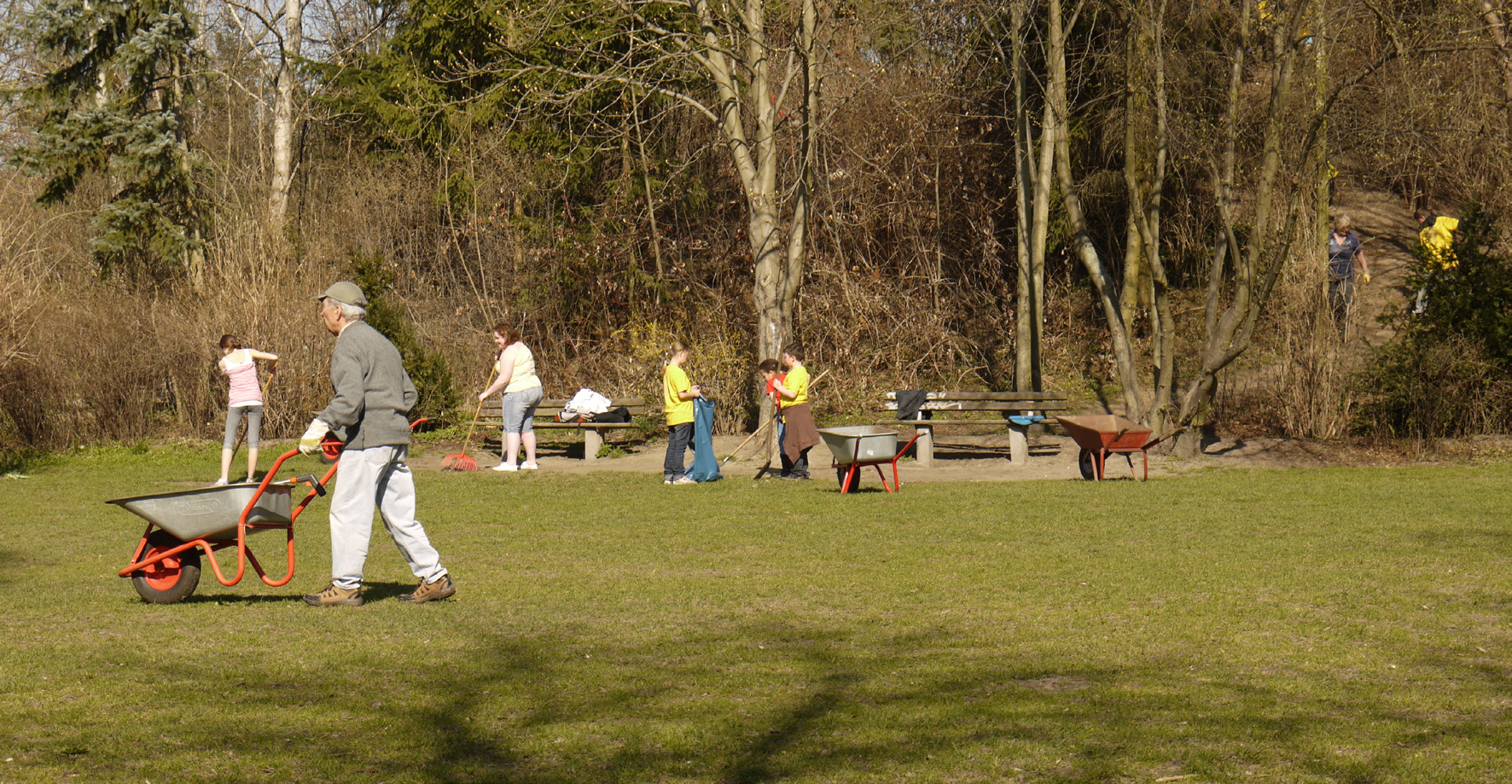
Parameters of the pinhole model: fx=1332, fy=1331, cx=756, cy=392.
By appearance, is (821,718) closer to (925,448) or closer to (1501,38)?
(925,448)

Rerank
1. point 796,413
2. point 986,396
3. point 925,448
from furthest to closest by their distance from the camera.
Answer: point 986,396, point 925,448, point 796,413

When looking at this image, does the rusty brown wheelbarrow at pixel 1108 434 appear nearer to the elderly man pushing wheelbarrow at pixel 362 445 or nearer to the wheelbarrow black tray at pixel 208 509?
the elderly man pushing wheelbarrow at pixel 362 445

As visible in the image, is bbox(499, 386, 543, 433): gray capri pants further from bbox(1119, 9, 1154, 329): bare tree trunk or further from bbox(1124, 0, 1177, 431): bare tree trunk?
bbox(1119, 9, 1154, 329): bare tree trunk

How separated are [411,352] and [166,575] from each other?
12.5 meters

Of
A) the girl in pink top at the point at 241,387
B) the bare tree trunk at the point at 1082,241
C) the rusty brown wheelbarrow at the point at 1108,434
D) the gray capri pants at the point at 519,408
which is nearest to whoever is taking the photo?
the rusty brown wheelbarrow at the point at 1108,434

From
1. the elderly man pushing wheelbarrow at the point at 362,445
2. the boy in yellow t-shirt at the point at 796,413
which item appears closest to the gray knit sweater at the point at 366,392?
the elderly man pushing wheelbarrow at the point at 362,445

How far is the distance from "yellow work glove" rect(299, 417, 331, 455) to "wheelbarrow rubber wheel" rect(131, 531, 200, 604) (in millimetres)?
1122

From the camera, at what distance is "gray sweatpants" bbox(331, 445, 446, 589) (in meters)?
7.28

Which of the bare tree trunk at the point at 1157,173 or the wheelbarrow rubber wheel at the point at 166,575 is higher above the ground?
the bare tree trunk at the point at 1157,173

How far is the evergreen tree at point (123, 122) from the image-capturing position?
22406 mm

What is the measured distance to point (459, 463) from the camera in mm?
17203

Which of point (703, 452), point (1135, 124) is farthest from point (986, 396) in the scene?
point (1135, 124)

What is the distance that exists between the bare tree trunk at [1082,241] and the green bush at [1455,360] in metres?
2.75

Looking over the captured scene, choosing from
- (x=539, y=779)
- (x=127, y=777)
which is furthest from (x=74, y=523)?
(x=539, y=779)
